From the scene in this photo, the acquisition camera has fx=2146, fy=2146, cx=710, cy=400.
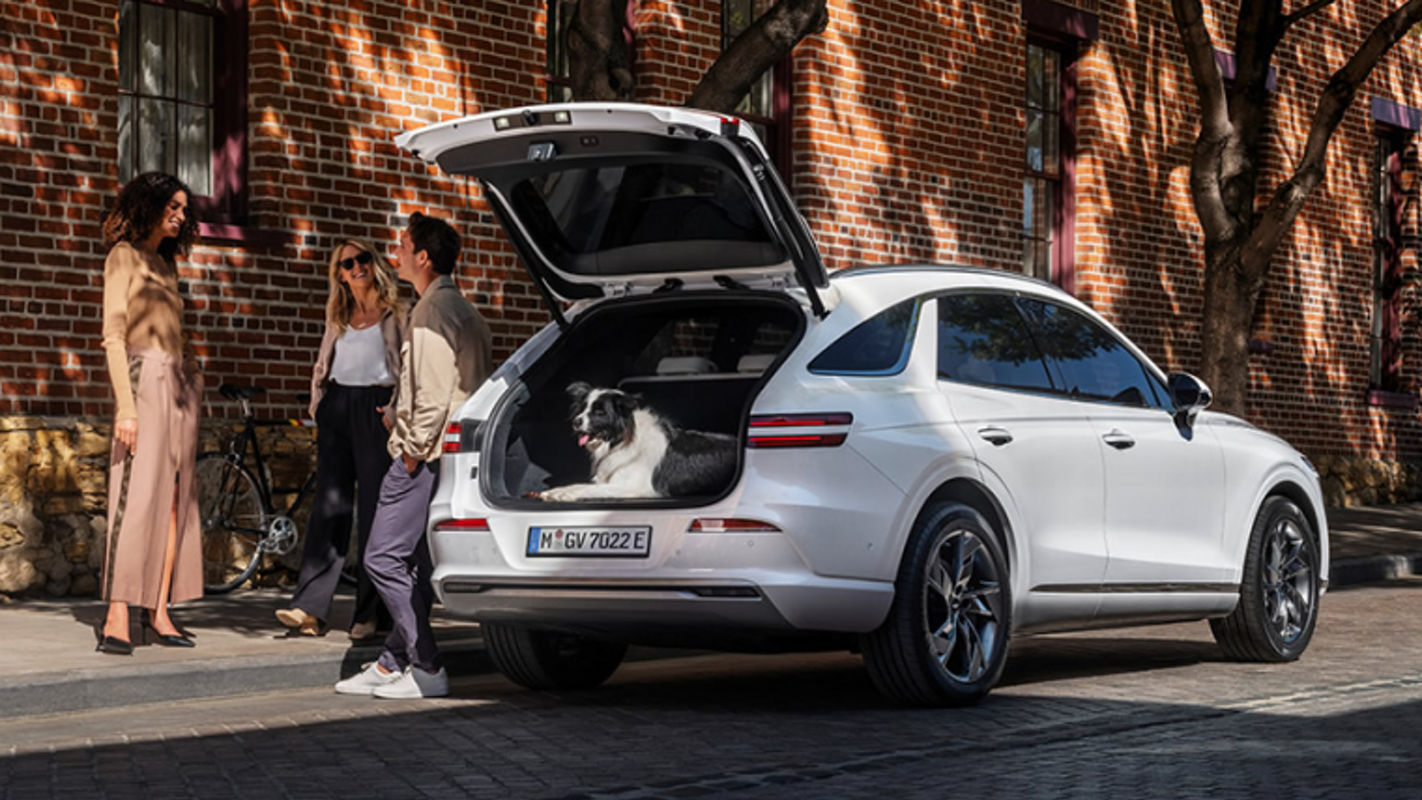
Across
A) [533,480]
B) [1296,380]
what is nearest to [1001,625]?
[533,480]

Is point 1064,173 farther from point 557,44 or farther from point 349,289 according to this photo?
point 349,289

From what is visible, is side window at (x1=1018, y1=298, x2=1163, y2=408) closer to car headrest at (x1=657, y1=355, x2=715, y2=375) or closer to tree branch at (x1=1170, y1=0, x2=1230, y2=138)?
car headrest at (x1=657, y1=355, x2=715, y2=375)

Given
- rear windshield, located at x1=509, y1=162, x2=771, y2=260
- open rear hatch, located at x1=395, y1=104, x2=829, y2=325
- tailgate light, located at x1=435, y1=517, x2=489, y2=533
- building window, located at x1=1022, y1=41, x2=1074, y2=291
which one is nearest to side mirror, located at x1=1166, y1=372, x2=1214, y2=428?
open rear hatch, located at x1=395, y1=104, x2=829, y2=325

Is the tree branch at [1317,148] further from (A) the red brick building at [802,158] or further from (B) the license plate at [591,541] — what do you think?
(B) the license plate at [591,541]

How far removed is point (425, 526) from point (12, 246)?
4179 mm

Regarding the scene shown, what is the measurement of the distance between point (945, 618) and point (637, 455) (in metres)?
1.31

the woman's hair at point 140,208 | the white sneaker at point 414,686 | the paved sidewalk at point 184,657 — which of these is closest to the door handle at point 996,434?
the white sneaker at point 414,686

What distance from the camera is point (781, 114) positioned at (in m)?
16.5

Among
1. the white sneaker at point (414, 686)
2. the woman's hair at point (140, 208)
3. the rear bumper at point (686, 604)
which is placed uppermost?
the woman's hair at point (140, 208)

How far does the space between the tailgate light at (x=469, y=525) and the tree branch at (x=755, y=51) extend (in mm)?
3610

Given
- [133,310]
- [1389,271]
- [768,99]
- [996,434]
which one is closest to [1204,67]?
[768,99]

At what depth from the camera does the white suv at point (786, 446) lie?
25.1ft

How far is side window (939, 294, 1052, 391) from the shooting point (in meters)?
8.45

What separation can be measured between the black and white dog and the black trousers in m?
1.99
